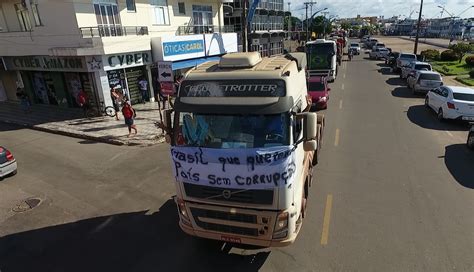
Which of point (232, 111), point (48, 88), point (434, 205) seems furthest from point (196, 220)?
point (48, 88)

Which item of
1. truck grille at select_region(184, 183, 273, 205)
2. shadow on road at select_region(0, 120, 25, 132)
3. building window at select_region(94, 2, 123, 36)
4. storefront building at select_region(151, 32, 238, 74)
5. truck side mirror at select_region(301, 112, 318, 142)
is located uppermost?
building window at select_region(94, 2, 123, 36)

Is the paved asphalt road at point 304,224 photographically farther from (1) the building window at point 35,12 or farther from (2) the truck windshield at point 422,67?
(2) the truck windshield at point 422,67

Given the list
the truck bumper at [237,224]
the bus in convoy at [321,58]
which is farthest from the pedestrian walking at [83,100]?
the bus in convoy at [321,58]

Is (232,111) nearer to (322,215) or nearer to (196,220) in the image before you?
(196,220)

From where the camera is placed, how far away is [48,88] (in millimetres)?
21828

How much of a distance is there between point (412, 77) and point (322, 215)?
1978cm

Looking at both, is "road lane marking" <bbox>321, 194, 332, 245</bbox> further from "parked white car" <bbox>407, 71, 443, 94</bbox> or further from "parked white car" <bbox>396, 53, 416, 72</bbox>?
"parked white car" <bbox>396, 53, 416, 72</bbox>

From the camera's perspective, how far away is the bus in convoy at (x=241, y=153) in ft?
17.9

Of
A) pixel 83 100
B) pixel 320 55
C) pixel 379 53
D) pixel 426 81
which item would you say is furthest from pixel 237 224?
pixel 379 53

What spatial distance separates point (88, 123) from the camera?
1750 cm

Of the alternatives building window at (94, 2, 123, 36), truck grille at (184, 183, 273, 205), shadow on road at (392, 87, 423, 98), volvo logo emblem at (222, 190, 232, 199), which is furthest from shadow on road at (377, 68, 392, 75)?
volvo logo emblem at (222, 190, 232, 199)

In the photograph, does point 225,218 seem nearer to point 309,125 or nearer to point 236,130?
point 236,130

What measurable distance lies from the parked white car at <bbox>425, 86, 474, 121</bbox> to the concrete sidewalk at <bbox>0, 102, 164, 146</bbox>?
13263mm

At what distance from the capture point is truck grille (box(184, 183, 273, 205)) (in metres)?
5.50
